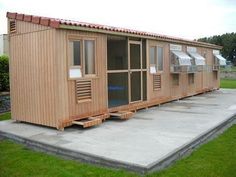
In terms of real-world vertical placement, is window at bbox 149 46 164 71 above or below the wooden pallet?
above

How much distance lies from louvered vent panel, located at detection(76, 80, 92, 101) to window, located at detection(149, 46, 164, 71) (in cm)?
393

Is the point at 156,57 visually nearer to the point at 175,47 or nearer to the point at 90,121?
the point at 175,47

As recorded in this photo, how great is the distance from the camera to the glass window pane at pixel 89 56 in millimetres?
8953

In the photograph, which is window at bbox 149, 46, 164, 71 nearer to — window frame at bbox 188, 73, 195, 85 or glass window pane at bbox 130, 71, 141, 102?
glass window pane at bbox 130, 71, 141, 102

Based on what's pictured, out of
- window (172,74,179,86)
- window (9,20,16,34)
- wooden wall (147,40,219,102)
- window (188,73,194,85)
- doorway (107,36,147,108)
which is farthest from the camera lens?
window (188,73,194,85)

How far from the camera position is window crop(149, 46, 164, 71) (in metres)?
12.4

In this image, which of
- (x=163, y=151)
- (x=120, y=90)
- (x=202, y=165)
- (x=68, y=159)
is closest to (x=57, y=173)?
(x=68, y=159)

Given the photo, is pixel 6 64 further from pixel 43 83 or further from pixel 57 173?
pixel 57 173

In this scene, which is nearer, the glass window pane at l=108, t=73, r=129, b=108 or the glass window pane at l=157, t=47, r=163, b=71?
the glass window pane at l=108, t=73, r=129, b=108

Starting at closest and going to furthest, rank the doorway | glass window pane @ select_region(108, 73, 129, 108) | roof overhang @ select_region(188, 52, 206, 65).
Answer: glass window pane @ select_region(108, 73, 129, 108) < the doorway < roof overhang @ select_region(188, 52, 206, 65)

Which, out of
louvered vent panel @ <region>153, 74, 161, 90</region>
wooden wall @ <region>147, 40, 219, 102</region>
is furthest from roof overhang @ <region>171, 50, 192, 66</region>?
louvered vent panel @ <region>153, 74, 161, 90</region>

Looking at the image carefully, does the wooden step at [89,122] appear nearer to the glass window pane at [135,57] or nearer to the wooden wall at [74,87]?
the wooden wall at [74,87]

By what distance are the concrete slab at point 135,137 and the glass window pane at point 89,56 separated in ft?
5.09

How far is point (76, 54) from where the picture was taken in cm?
861
